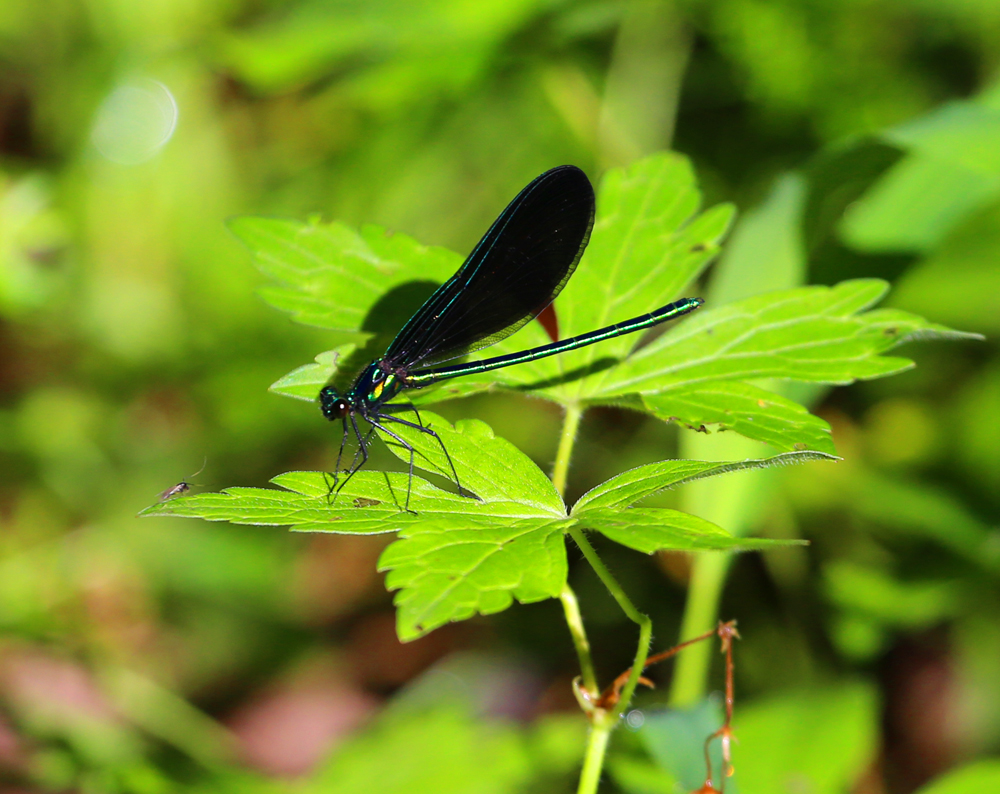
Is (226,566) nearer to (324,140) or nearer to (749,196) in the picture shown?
(324,140)

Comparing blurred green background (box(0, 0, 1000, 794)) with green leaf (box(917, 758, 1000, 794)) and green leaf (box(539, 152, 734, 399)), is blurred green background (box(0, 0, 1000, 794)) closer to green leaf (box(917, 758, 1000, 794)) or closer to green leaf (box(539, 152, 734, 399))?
green leaf (box(917, 758, 1000, 794))

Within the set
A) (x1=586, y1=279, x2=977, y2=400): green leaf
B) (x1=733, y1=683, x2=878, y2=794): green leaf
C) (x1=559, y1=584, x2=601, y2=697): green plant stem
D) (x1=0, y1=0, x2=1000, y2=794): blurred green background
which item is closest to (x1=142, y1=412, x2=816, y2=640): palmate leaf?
(x1=559, y1=584, x2=601, y2=697): green plant stem

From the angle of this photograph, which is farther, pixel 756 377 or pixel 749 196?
pixel 749 196

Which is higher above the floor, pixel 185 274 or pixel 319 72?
pixel 319 72

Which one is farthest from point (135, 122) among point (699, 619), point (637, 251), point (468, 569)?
point (468, 569)

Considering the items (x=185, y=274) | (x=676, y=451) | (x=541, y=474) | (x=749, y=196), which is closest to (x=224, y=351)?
(x=185, y=274)

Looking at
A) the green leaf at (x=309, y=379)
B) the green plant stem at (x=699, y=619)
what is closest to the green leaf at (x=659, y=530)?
the green leaf at (x=309, y=379)

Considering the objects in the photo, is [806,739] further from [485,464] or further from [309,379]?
[309,379]
